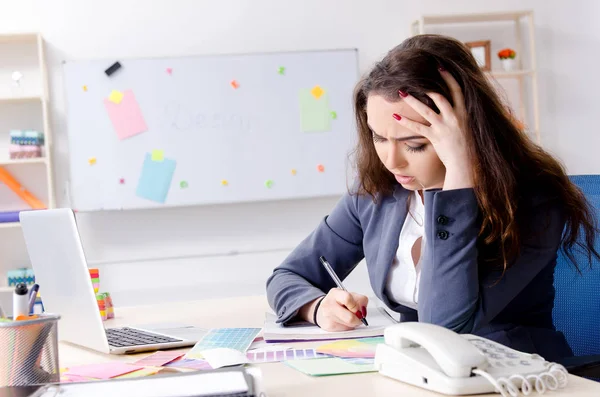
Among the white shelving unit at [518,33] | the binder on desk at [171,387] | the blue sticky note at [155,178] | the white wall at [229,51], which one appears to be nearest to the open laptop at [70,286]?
the binder on desk at [171,387]

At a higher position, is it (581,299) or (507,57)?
(507,57)

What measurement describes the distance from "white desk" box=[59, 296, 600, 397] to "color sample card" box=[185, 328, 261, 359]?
0.09m

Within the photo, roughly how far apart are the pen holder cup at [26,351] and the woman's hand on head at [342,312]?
55 centimetres

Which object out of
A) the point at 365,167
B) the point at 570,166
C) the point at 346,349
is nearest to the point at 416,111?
the point at 365,167

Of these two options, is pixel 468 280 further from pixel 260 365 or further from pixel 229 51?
pixel 229 51

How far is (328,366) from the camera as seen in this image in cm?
104

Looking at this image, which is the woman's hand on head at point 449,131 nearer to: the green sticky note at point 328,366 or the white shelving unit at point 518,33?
the green sticky note at point 328,366

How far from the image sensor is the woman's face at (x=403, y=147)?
52.9 inches

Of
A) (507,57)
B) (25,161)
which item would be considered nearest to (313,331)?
(25,161)

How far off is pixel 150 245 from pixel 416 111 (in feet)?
9.42

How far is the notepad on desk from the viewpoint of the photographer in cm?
129

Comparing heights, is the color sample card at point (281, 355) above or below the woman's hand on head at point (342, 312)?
below

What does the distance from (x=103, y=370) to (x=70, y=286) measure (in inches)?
8.9

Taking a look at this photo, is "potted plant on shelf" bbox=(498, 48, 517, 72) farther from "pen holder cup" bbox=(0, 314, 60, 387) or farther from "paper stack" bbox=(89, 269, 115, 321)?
"pen holder cup" bbox=(0, 314, 60, 387)
